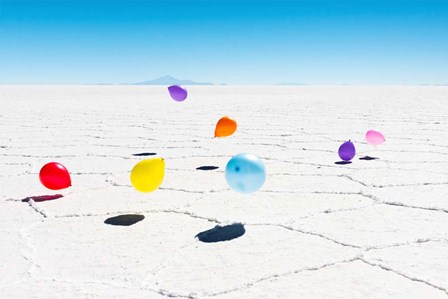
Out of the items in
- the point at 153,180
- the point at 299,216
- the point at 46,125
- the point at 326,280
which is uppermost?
the point at 46,125

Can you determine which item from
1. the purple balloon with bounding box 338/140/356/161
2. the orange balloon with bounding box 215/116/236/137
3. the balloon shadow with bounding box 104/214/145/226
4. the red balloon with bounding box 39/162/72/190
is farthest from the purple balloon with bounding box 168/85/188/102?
the balloon shadow with bounding box 104/214/145/226

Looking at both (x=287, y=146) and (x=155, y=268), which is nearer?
(x=155, y=268)

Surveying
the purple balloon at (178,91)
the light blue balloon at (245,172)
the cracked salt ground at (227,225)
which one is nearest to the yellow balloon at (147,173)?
the cracked salt ground at (227,225)

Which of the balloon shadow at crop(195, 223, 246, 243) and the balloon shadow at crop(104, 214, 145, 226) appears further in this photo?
the balloon shadow at crop(104, 214, 145, 226)

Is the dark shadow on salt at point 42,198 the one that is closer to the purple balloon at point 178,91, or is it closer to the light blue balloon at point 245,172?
the light blue balloon at point 245,172

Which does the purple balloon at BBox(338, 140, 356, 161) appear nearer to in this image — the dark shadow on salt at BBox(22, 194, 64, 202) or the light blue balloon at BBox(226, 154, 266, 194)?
the light blue balloon at BBox(226, 154, 266, 194)

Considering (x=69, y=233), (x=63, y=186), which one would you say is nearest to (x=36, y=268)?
(x=69, y=233)

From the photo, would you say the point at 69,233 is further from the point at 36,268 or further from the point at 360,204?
the point at 360,204
